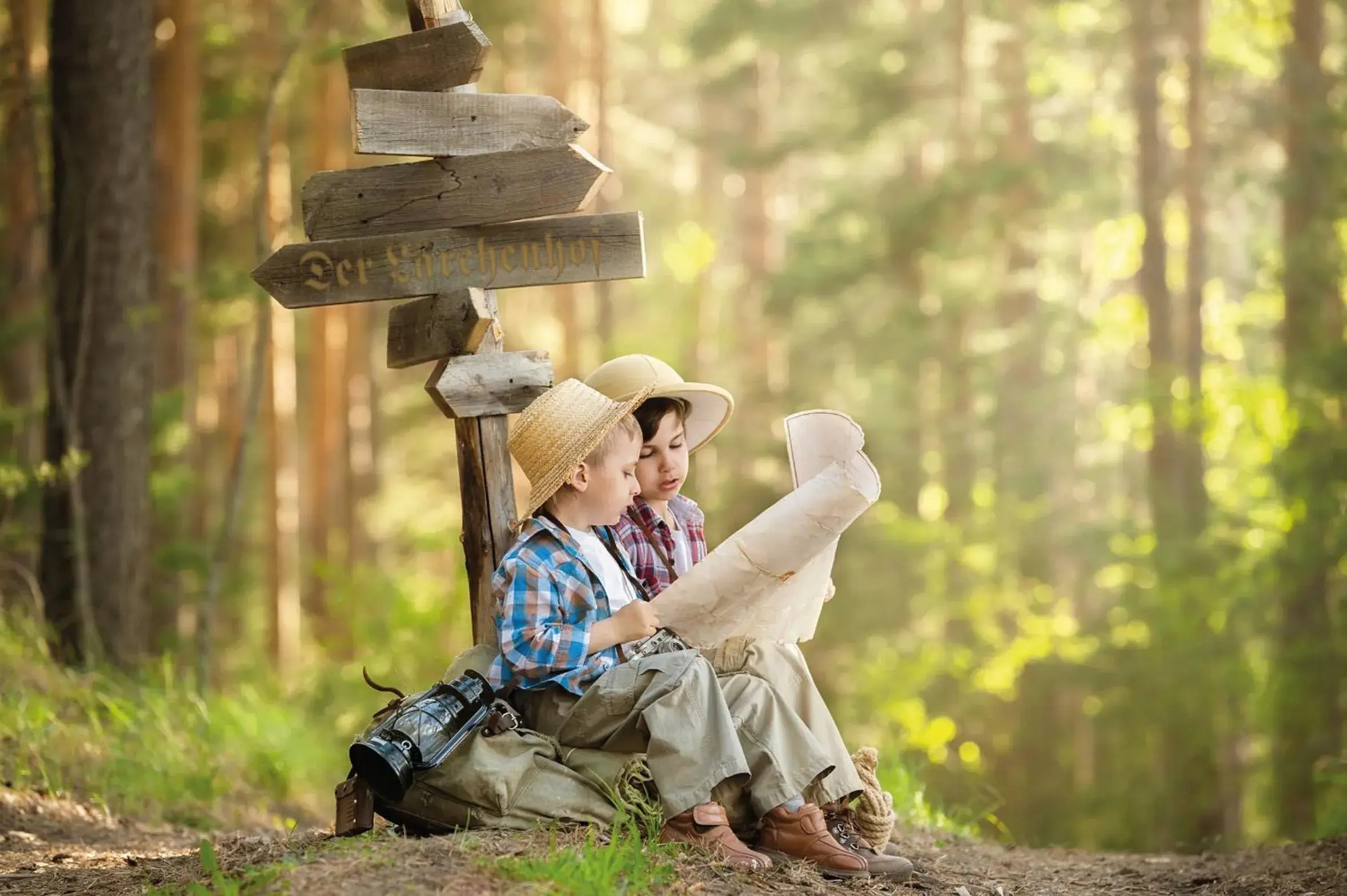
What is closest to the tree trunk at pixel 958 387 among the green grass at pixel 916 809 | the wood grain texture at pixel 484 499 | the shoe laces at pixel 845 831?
the green grass at pixel 916 809

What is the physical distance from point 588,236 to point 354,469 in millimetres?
13382

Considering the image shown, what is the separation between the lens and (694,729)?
372cm

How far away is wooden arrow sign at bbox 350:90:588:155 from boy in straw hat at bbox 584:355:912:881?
34.3 inches

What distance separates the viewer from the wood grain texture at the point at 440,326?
462 cm

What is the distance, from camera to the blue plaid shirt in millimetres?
3838

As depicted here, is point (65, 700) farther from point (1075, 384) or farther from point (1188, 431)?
point (1075, 384)

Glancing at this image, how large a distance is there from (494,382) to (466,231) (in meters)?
0.56

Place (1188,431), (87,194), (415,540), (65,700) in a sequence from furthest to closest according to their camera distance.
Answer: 1. (415,540)
2. (1188,431)
3. (87,194)
4. (65,700)

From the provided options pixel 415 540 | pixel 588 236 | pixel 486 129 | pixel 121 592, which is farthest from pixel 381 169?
pixel 415 540

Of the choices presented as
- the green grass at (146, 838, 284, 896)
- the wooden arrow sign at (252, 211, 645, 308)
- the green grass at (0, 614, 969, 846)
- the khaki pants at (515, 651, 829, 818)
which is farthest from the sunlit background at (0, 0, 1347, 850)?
the khaki pants at (515, 651, 829, 818)

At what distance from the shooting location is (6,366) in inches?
489

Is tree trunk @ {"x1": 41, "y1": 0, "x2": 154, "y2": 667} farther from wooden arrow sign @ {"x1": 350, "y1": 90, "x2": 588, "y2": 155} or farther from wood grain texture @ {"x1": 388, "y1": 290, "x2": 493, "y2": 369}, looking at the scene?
wooden arrow sign @ {"x1": 350, "y1": 90, "x2": 588, "y2": 155}

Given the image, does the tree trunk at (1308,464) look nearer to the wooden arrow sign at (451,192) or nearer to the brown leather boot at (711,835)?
the wooden arrow sign at (451,192)

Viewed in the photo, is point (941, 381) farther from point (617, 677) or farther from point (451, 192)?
point (617, 677)
